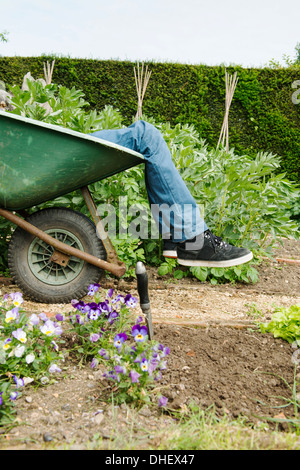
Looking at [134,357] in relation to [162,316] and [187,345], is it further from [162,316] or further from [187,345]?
[162,316]

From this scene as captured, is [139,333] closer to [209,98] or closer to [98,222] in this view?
Result: [98,222]

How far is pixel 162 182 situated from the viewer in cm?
202

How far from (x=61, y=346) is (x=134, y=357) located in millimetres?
429

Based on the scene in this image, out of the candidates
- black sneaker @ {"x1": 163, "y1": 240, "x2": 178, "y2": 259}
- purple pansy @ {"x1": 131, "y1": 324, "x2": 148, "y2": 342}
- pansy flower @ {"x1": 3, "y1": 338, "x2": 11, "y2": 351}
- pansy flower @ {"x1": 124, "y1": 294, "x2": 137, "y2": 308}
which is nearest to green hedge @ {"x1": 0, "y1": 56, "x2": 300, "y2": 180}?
black sneaker @ {"x1": 163, "y1": 240, "x2": 178, "y2": 259}

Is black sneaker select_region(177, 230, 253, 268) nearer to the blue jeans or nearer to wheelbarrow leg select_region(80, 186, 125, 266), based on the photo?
the blue jeans

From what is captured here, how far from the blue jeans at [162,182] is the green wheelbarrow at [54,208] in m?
0.09

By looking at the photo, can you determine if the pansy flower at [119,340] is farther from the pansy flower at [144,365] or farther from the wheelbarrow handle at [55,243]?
the wheelbarrow handle at [55,243]

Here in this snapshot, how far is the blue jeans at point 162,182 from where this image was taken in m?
1.99

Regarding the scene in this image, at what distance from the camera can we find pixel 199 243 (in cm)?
212

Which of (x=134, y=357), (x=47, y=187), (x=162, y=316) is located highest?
(x=47, y=187)

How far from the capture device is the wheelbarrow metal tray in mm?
1771

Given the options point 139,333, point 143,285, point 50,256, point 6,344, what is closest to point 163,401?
point 139,333

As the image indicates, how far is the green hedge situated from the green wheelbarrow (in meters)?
4.63
